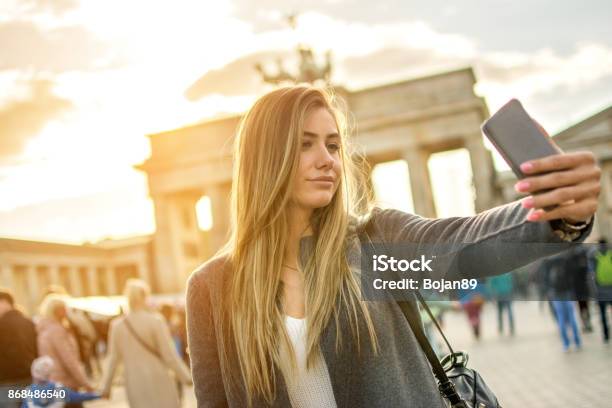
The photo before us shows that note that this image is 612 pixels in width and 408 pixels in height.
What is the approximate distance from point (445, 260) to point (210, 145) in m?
41.5

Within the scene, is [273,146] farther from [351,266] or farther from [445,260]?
[445,260]

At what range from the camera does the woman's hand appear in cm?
127

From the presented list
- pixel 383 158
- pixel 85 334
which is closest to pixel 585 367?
pixel 85 334

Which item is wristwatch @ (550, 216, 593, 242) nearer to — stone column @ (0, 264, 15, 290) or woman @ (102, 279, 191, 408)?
woman @ (102, 279, 191, 408)

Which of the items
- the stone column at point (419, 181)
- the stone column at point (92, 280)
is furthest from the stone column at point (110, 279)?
the stone column at point (419, 181)

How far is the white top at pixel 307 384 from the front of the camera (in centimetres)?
212

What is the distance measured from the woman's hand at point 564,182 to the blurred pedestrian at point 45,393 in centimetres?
443

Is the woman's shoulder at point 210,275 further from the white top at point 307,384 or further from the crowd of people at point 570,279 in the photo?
the crowd of people at point 570,279

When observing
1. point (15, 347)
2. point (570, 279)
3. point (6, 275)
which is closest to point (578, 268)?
point (570, 279)

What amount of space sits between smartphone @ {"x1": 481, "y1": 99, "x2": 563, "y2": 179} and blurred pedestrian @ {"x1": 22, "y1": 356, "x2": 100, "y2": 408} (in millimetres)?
4358

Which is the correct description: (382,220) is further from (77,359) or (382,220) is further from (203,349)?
(77,359)

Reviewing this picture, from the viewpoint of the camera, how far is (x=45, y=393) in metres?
5.25

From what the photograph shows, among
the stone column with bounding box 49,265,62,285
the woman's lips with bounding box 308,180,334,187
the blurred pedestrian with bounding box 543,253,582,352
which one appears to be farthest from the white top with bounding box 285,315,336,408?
the stone column with bounding box 49,265,62,285

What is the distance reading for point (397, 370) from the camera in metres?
1.96
